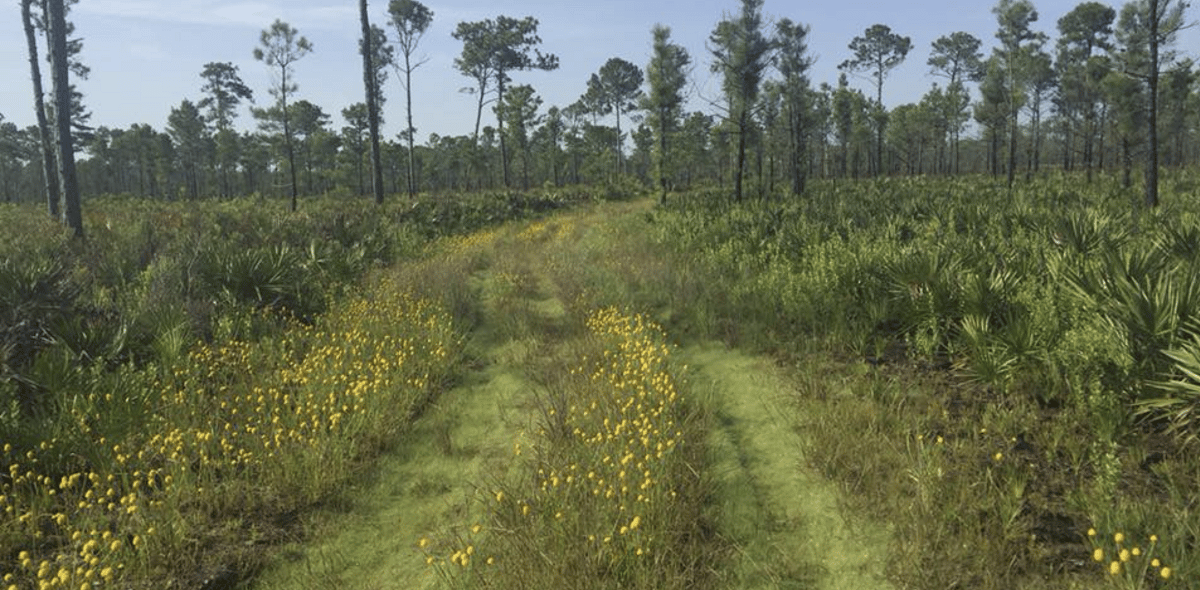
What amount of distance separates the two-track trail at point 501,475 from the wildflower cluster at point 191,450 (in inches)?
17.3

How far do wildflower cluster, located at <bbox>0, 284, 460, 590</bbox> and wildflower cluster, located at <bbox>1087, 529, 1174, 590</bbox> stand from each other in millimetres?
4992

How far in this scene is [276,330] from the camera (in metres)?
8.05

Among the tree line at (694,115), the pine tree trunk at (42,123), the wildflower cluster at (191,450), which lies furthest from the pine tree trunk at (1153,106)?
the pine tree trunk at (42,123)

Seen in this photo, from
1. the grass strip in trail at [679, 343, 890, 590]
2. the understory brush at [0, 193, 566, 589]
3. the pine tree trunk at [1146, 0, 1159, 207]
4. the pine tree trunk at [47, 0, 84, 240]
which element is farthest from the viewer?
the pine tree trunk at [1146, 0, 1159, 207]

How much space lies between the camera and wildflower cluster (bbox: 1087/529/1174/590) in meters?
2.93

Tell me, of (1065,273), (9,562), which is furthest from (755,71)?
(9,562)

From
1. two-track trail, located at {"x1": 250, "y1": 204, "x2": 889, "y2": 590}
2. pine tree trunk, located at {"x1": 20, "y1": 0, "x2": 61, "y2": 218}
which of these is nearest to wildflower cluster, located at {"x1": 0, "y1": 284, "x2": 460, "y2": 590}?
two-track trail, located at {"x1": 250, "y1": 204, "x2": 889, "y2": 590}

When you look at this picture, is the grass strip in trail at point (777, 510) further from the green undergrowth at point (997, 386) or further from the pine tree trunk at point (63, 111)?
the pine tree trunk at point (63, 111)

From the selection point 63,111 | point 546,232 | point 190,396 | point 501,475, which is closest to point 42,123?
point 63,111

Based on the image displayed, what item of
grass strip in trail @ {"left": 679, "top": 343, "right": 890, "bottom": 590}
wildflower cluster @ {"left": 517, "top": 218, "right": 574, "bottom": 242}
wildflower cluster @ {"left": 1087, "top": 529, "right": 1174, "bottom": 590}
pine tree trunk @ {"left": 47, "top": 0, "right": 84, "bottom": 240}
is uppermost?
pine tree trunk @ {"left": 47, "top": 0, "right": 84, "bottom": 240}

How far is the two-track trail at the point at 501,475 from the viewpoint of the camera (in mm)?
3742

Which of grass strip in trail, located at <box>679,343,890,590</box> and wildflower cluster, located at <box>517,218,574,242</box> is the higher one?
wildflower cluster, located at <box>517,218,574,242</box>

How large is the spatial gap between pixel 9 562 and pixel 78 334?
3.51 meters

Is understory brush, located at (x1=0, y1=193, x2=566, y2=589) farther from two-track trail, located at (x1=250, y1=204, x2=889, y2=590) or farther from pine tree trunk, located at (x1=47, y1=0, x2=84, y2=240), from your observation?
pine tree trunk, located at (x1=47, y1=0, x2=84, y2=240)
